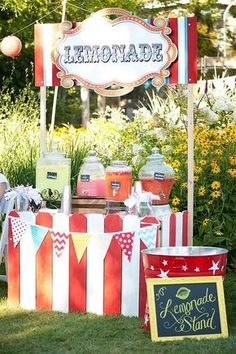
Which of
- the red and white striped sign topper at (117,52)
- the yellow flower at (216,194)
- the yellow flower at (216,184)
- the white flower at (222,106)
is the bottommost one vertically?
the yellow flower at (216,194)

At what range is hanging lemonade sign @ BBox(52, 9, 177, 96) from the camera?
6.05 meters

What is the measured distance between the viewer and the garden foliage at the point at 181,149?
23.6 ft

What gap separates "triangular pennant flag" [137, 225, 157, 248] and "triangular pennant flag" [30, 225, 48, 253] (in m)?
0.70

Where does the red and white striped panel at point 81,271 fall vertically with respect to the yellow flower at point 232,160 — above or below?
below

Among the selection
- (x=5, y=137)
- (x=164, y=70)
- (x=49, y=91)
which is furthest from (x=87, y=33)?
(x=49, y=91)

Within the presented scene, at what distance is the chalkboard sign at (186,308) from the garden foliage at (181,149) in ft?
5.95

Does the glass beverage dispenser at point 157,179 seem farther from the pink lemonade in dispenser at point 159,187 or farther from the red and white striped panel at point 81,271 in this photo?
the red and white striped panel at point 81,271

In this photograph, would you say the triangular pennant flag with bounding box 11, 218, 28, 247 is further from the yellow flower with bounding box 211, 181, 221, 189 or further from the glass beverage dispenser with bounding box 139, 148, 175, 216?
the yellow flower with bounding box 211, 181, 221, 189

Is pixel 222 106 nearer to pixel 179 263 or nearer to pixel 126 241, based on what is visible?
pixel 126 241

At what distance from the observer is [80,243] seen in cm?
575

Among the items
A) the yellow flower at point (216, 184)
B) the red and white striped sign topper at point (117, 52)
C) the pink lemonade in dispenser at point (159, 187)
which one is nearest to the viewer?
the red and white striped sign topper at point (117, 52)

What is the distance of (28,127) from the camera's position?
11.0 metres

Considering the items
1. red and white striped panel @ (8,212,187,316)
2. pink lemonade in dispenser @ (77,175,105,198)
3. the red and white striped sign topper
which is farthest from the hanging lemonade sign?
red and white striped panel @ (8,212,187,316)

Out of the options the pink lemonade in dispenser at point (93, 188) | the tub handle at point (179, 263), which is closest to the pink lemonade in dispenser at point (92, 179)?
the pink lemonade in dispenser at point (93, 188)
